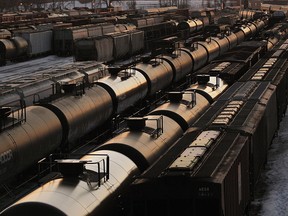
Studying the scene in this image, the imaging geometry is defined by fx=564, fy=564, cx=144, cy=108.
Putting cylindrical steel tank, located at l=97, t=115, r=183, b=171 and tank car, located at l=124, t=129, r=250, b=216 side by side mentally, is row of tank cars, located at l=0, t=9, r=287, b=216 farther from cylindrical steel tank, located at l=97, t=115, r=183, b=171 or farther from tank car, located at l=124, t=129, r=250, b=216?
tank car, located at l=124, t=129, r=250, b=216

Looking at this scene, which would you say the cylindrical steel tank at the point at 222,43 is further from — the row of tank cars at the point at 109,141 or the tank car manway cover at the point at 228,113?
the tank car manway cover at the point at 228,113

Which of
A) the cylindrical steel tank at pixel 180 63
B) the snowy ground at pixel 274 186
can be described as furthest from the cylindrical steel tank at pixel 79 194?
the cylindrical steel tank at pixel 180 63

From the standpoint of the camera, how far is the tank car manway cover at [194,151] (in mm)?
12558

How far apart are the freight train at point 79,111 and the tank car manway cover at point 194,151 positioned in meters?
6.17

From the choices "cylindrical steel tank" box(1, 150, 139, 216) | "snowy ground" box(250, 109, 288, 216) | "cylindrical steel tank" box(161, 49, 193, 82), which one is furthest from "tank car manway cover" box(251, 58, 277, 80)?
"cylindrical steel tank" box(1, 150, 139, 216)

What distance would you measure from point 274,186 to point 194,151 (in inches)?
292

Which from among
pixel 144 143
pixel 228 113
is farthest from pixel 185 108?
pixel 144 143

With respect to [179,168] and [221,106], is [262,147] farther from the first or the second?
[179,168]

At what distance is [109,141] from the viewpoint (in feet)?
49.4

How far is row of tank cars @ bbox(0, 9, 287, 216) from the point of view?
Result: 1167 cm

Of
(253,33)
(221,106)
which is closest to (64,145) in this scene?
(221,106)

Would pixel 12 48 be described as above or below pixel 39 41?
below

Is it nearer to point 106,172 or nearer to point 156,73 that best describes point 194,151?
point 106,172

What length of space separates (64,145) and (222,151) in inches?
377
